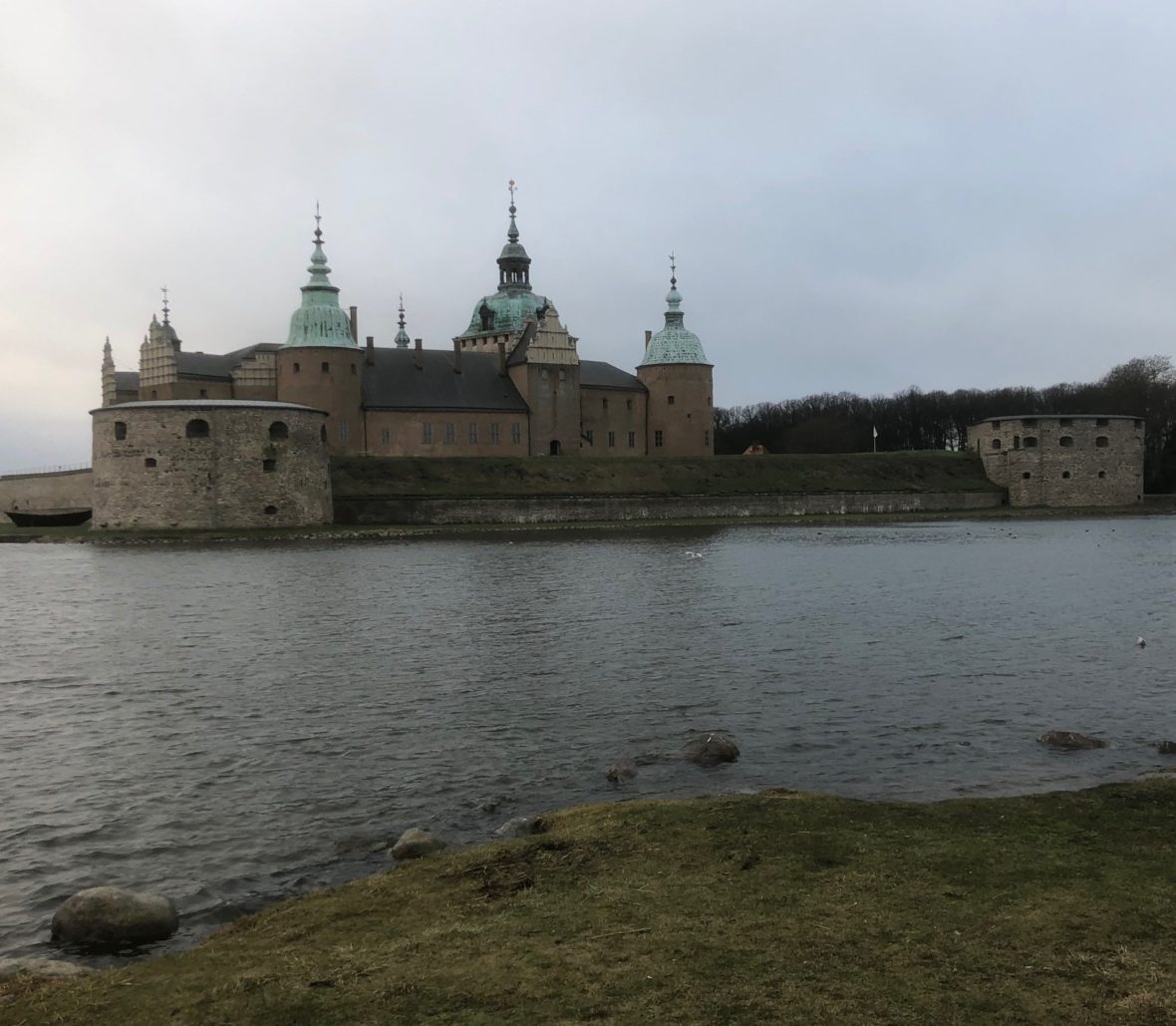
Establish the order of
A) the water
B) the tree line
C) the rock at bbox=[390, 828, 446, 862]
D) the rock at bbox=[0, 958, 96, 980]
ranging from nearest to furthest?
1. the rock at bbox=[0, 958, 96, 980]
2. the rock at bbox=[390, 828, 446, 862]
3. the water
4. the tree line

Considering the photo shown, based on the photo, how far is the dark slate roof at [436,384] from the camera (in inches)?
2798

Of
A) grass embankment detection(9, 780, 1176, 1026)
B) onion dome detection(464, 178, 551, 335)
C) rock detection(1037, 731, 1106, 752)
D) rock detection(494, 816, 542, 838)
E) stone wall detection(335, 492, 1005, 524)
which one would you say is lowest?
rock detection(494, 816, 542, 838)

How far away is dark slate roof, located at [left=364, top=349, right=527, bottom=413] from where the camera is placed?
71.1 m

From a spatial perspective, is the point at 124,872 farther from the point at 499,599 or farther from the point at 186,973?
the point at 499,599

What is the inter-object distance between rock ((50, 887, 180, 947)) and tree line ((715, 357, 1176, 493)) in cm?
9686

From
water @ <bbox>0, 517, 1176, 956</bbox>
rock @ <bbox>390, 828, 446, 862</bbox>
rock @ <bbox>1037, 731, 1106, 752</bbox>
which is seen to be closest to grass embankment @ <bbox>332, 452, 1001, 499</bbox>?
water @ <bbox>0, 517, 1176, 956</bbox>

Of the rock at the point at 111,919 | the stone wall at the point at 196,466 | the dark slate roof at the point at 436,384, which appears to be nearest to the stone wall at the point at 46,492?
the stone wall at the point at 196,466

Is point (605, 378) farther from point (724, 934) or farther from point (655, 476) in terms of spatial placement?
point (724, 934)

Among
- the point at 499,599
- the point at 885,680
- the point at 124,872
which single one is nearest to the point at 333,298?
the point at 499,599

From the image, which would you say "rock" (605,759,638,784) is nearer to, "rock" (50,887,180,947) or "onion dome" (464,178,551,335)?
"rock" (50,887,180,947)

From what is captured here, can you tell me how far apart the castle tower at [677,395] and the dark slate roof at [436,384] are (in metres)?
11.5

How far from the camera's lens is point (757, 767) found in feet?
39.3

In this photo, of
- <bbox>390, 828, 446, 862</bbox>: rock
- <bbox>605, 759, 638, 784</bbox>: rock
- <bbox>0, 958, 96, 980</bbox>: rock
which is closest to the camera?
<bbox>0, 958, 96, 980</bbox>: rock

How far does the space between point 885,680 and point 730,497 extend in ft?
170
